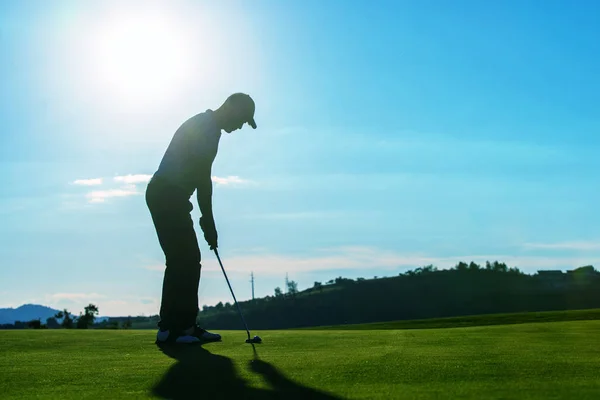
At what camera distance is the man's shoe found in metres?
7.98

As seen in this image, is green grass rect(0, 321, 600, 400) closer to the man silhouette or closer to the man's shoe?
the man's shoe

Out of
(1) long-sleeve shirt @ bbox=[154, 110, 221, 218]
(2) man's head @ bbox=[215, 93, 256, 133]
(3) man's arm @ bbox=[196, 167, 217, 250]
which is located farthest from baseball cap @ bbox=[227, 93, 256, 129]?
(3) man's arm @ bbox=[196, 167, 217, 250]

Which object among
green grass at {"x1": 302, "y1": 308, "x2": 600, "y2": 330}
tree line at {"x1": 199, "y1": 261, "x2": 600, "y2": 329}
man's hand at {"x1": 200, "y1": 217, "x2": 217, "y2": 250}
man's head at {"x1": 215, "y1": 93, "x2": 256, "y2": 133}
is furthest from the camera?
tree line at {"x1": 199, "y1": 261, "x2": 600, "y2": 329}

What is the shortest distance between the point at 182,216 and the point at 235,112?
150 cm

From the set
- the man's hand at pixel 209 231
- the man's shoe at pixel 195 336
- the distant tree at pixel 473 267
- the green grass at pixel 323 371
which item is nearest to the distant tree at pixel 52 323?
the man's shoe at pixel 195 336

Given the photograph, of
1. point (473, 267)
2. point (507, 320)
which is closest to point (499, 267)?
point (473, 267)

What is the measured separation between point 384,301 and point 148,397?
536 ft

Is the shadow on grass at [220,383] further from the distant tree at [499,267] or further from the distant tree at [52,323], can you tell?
the distant tree at [499,267]

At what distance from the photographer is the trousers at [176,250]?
8266mm

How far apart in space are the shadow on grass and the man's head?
3.59 metres

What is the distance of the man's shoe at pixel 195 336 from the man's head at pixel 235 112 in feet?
8.67

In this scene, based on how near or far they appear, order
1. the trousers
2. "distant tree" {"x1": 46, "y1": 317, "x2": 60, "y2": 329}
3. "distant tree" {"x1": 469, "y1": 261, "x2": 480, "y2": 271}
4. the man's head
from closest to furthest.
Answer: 1. the trousers
2. the man's head
3. "distant tree" {"x1": 46, "y1": 317, "x2": 60, "y2": 329}
4. "distant tree" {"x1": 469, "y1": 261, "x2": 480, "y2": 271}

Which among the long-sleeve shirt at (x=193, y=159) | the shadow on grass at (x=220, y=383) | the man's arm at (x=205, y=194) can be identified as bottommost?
the shadow on grass at (x=220, y=383)

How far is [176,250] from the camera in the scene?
8.29 metres
